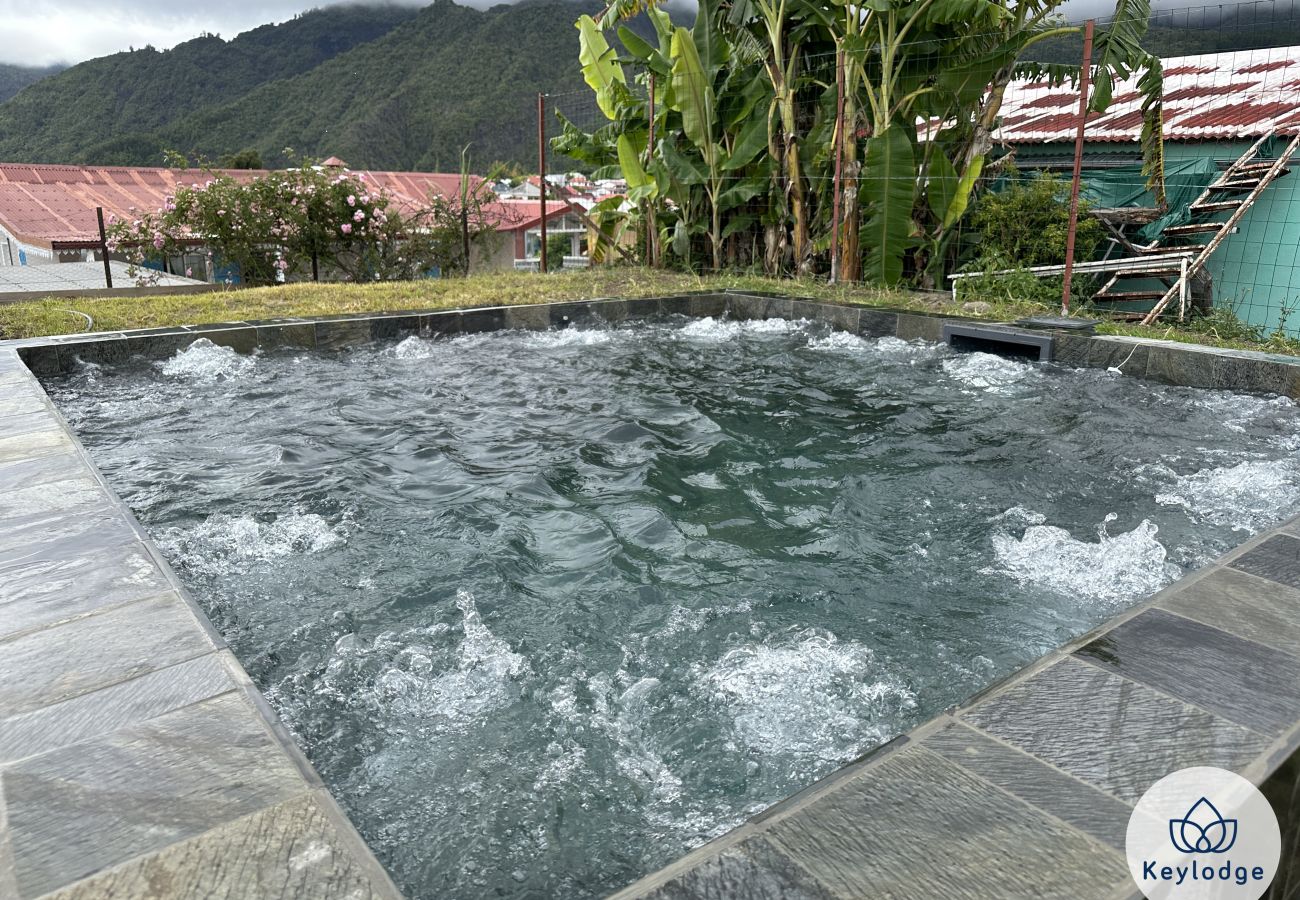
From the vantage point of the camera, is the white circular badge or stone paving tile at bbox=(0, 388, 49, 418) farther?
stone paving tile at bbox=(0, 388, 49, 418)

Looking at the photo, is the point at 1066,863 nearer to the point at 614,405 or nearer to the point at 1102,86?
the point at 614,405

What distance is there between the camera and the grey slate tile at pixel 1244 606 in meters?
1.99

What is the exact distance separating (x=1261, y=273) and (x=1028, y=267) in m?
2.65

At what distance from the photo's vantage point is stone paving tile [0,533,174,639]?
2051mm

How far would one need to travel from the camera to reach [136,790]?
1437mm

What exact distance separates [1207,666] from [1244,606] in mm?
393

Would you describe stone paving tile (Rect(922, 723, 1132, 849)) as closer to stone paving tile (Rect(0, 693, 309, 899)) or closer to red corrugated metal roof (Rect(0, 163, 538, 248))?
stone paving tile (Rect(0, 693, 309, 899))

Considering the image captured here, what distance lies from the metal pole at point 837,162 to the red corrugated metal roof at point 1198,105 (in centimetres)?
237

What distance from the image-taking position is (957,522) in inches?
140

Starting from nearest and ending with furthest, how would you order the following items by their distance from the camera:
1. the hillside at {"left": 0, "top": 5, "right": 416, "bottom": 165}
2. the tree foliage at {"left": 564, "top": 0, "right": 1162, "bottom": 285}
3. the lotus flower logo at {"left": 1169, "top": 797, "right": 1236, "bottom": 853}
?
the lotus flower logo at {"left": 1169, "top": 797, "right": 1236, "bottom": 853} → the tree foliage at {"left": 564, "top": 0, "right": 1162, "bottom": 285} → the hillside at {"left": 0, "top": 5, "right": 416, "bottom": 165}

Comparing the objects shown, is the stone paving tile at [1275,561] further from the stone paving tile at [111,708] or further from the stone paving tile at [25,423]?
the stone paving tile at [25,423]

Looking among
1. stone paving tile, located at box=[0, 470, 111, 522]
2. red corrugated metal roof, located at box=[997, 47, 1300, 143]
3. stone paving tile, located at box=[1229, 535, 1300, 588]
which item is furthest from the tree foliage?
stone paving tile, located at box=[0, 470, 111, 522]

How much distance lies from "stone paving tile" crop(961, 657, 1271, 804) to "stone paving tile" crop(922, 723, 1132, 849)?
0.03 metres

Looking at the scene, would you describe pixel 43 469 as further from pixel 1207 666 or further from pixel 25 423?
pixel 1207 666
